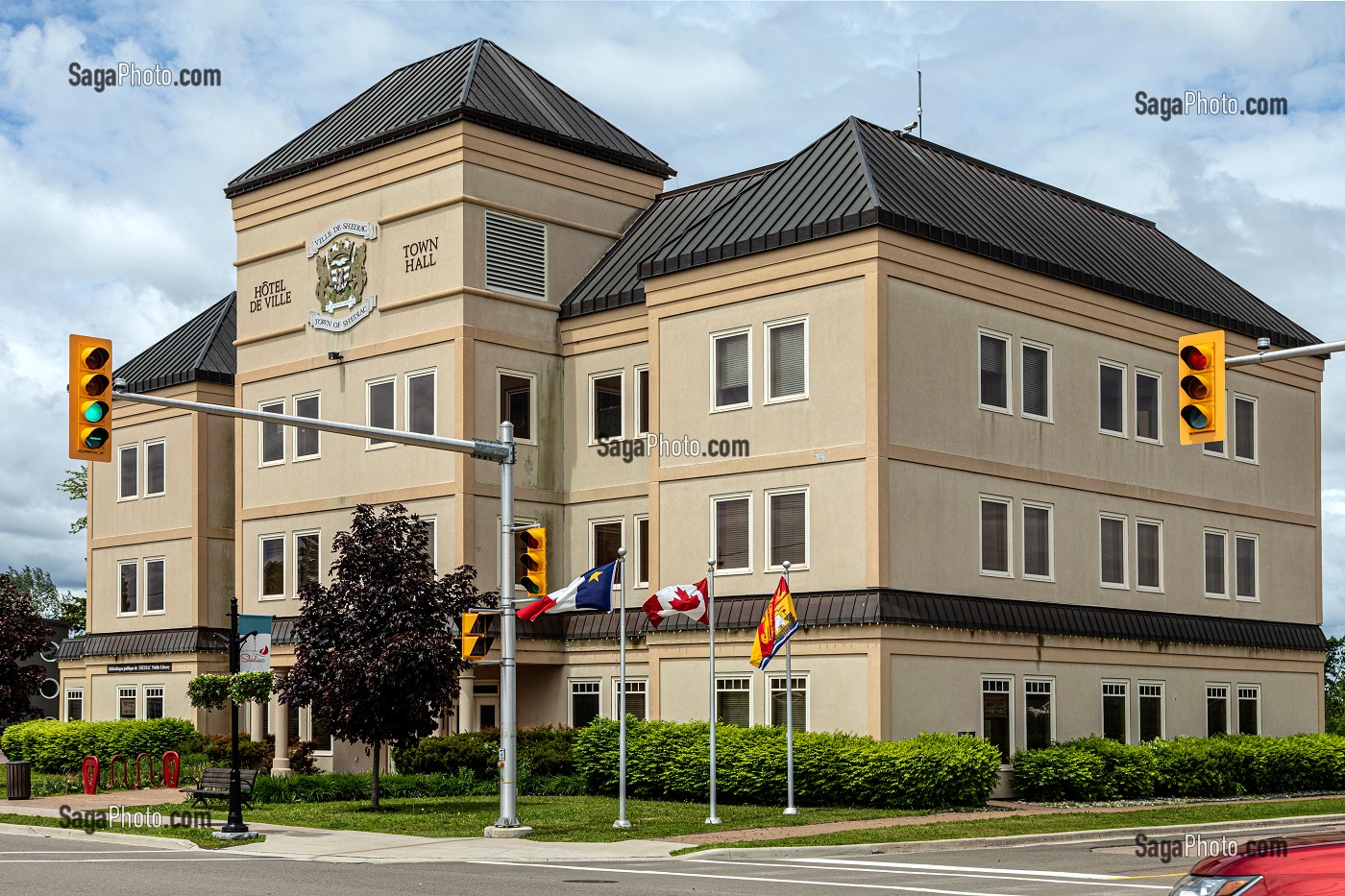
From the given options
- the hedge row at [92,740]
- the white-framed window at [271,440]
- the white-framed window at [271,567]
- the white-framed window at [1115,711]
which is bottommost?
the hedge row at [92,740]

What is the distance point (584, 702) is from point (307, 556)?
27.5ft

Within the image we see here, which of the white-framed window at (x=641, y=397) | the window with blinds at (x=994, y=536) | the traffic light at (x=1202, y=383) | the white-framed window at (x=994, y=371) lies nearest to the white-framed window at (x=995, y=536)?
the window with blinds at (x=994, y=536)

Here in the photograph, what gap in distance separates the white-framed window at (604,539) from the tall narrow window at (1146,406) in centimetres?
1239

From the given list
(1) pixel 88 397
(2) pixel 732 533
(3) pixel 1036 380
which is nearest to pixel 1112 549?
(3) pixel 1036 380

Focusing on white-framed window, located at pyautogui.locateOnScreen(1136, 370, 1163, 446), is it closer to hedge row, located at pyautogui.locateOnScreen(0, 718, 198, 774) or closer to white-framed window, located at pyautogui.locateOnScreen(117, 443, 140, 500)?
hedge row, located at pyautogui.locateOnScreen(0, 718, 198, 774)

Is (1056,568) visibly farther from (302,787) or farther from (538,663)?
(302,787)

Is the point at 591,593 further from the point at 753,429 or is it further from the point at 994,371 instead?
the point at 994,371

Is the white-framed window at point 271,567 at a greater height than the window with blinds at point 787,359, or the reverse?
the window with blinds at point 787,359

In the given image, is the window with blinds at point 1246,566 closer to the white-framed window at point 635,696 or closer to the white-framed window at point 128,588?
the white-framed window at point 635,696

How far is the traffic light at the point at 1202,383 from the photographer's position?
1869 cm

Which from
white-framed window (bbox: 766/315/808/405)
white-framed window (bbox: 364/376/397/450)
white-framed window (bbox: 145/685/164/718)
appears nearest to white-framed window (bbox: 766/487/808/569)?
white-framed window (bbox: 766/315/808/405)

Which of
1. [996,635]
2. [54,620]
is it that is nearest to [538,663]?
[996,635]

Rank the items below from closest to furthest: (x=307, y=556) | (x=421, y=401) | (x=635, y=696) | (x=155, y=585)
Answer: (x=635, y=696), (x=421, y=401), (x=307, y=556), (x=155, y=585)

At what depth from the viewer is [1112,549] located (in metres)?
38.5
